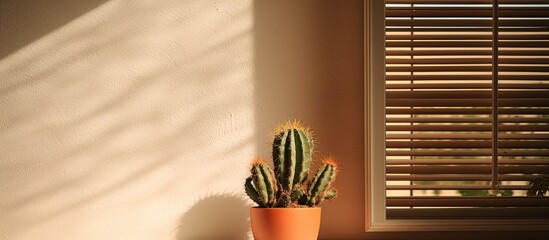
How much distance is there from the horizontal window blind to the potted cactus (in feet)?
1.30

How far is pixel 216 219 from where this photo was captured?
1983 mm

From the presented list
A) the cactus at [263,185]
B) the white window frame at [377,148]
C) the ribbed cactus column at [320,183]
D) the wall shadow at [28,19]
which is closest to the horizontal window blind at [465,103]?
the white window frame at [377,148]

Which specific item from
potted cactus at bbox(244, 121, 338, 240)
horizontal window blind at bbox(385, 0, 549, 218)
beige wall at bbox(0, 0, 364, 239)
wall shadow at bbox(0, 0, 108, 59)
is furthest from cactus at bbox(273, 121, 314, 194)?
wall shadow at bbox(0, 0, 108, 59)

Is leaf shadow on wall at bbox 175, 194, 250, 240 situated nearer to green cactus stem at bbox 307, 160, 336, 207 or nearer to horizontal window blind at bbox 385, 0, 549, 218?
green cactus stem at bbox 307, 160, 336, 207

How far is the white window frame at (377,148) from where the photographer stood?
196 cm

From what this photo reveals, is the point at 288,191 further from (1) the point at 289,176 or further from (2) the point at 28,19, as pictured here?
(2) the point at 28,19

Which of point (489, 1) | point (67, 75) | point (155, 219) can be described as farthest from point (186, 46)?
point (489, 1)

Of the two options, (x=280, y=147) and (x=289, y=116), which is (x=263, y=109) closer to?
(x=289, y=116)

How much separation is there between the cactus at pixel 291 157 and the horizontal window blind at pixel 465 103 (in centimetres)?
42

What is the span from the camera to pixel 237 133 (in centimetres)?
201

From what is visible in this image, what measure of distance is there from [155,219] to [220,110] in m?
0.42

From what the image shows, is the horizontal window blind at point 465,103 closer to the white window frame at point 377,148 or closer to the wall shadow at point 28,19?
the white window frame at point 377,148

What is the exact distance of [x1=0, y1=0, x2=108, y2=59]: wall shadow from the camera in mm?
1992

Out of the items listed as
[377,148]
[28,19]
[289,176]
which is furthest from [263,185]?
[28,19]
